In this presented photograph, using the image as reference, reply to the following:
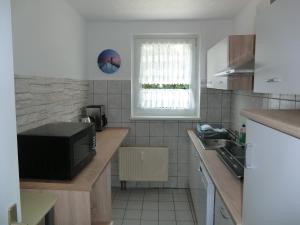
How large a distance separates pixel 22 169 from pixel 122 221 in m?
1.48

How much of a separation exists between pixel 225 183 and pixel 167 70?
2.07 metres

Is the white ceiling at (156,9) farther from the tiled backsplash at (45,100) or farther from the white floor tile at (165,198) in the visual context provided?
the white floor tile at (165,198)

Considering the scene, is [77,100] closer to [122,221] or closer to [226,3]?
[122,221]

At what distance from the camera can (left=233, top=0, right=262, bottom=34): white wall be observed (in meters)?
2.45

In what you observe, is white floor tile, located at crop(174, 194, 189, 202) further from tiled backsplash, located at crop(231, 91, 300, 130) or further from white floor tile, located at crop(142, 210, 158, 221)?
tiled backsplash, located at crop(231, 91, 300, 130)

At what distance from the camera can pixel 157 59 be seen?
338 cm

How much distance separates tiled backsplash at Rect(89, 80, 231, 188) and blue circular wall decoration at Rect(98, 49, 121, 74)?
0.56 ft

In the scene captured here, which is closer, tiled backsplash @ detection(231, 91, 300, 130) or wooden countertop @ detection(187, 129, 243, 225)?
wooden countertop @ detection(187, 129, 243, 225)

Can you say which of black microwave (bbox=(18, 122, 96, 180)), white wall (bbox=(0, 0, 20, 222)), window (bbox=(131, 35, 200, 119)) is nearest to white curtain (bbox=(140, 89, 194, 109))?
window (bbox=(131, 35, 200, 119))

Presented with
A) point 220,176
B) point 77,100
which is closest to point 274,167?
point 220,176

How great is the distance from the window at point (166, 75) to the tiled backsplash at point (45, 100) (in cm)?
88

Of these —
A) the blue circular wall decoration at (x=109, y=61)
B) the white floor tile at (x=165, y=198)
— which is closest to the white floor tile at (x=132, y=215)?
the white floor tile at (x=165, y=198)

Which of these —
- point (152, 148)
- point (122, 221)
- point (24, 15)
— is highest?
point (24, 15)

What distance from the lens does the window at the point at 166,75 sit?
3.37 m
